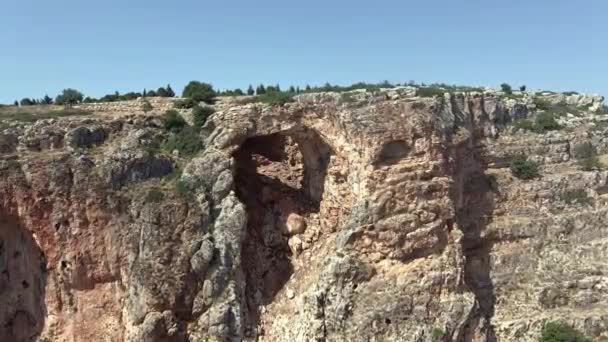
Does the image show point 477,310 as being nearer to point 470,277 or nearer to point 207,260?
point 470,277

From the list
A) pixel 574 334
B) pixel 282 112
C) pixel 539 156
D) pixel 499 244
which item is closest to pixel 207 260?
pixel 282 112

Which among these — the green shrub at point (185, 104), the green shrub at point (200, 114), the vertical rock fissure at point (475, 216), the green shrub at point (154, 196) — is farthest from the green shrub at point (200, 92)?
the vertical rock fissure at point (475, 216)

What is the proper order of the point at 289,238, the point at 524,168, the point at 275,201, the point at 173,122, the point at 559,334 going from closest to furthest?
the point at 559,334, the point at 289,238, the point at 173,122, the point at 275,201, the point at 524,168

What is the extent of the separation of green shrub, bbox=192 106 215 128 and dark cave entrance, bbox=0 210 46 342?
1010 centimetres

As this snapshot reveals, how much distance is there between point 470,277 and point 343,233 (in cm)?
861

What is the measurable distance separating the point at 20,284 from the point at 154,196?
7.40 meters

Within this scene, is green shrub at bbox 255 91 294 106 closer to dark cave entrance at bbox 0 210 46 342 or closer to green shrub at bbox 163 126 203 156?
green shrub at bbox 163 126 203 156

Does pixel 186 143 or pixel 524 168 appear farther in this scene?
pixel 524 168

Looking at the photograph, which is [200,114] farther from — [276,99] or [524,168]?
[524,168]

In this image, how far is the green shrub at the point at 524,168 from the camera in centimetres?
3350

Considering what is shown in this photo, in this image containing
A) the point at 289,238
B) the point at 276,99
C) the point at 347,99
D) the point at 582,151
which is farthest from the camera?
the point at 582,151

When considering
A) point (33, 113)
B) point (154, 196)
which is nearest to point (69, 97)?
point (33, 113)

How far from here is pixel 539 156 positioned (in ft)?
114

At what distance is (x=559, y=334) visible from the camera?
2775 centimetres
